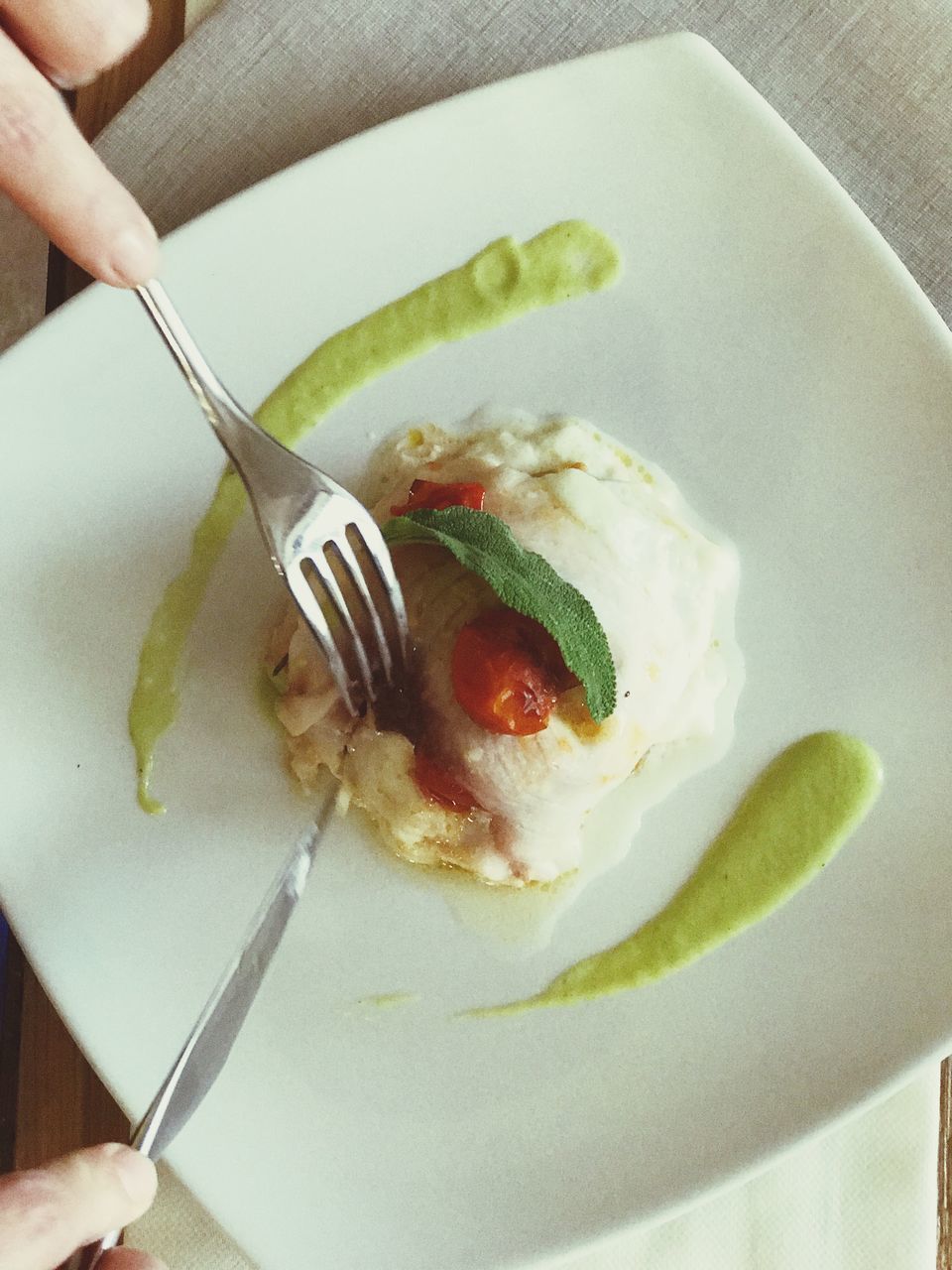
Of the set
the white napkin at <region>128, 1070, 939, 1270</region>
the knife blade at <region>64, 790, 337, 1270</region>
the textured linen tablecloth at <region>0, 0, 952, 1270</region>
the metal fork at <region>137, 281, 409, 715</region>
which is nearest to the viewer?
the metal fork at <region>137, 281, 409, 715</region>

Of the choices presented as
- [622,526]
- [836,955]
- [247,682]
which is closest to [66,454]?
[247,682]

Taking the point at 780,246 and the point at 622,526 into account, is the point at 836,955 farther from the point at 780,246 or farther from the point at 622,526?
the point at 780,246

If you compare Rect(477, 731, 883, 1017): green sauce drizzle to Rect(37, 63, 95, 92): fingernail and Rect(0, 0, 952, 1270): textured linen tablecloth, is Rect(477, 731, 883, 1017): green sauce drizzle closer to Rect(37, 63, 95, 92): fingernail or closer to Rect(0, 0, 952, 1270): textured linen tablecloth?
Rect(0, 0, 952, 1270): textured linen tablecloth

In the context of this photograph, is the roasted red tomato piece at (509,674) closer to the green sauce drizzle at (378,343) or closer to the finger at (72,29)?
the green sauce drizzle at (378,343)

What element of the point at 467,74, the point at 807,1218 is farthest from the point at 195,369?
the point at 807,1218

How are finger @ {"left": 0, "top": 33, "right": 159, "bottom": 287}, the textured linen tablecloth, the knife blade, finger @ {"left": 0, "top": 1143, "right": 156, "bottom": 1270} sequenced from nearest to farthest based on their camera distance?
finger @ {"left": 0, "top": 1143, "right": 156, "bottom": 1270} < finger @ {"left": 0, "top": 33, "right": 159, "bottom": 287} < the knife blade < the textured linen tablecloth

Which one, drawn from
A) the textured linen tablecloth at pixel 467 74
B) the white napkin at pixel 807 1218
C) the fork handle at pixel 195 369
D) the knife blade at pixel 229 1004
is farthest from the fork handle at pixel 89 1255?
the textured linen tablecloth at pixel 467 74

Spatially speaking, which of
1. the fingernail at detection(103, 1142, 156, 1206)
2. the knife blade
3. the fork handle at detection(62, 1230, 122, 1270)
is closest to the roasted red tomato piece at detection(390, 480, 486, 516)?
the knife blade
